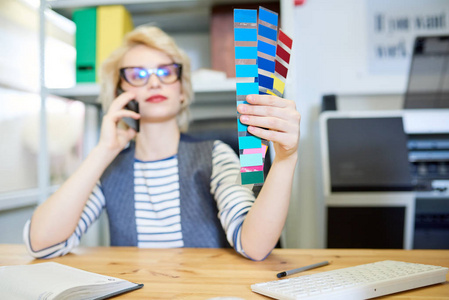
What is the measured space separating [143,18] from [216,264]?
4.47 ft

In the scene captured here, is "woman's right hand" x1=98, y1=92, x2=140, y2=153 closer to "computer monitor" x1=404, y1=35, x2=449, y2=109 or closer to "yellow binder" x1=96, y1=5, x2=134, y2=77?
"yellow binder" x1=96, y1=5, x2=134, y2=77

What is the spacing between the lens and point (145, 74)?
1114mm

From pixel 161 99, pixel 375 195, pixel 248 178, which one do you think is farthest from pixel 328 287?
pixel 375 195

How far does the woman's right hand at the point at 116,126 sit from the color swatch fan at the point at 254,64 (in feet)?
1.58

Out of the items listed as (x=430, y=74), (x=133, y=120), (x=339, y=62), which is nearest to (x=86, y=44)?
(x=133, y=120)

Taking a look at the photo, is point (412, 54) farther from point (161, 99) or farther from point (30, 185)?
point (30, 185)

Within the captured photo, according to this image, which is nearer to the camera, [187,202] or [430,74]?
[187,202]

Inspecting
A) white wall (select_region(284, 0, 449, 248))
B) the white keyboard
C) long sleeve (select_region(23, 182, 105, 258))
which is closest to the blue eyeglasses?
long sleeve (select_region(23, 182, 105, 258))

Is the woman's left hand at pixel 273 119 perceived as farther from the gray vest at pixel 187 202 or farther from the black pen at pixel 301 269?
the gray vest at pixel 187 202

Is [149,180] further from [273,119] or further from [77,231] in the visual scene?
[273,119]

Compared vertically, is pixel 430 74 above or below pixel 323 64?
below

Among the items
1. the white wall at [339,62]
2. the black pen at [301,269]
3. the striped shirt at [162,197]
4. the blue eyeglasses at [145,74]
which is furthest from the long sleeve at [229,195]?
the white wall at [339,62]

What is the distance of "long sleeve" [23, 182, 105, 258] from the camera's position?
2.86 ft

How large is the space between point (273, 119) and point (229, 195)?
1.07 feet
